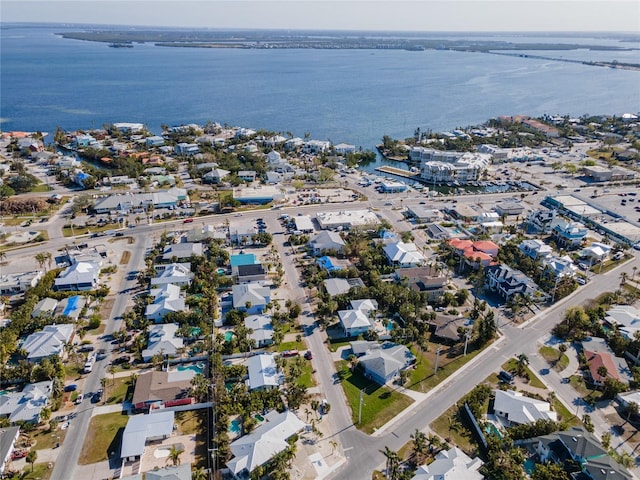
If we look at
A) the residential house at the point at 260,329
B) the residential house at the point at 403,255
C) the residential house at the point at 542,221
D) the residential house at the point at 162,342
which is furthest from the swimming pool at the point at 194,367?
the residential house at the point at 542,221

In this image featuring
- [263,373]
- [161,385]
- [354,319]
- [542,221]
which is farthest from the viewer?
[542,221]

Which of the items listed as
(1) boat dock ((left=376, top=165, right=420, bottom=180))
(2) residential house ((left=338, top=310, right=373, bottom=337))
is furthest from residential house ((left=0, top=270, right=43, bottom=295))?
(1) boat dock ((left=376, top=165, right=420, bottom=180))

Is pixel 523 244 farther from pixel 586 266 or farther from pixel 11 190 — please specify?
pixel 11 190

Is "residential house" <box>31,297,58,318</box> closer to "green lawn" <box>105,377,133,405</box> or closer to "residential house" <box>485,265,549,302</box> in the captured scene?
"green lawn" <box>105,377,133,405</box>

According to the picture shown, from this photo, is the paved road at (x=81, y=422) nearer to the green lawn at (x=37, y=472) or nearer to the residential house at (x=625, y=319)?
the green lawn at (x=37, y=472)

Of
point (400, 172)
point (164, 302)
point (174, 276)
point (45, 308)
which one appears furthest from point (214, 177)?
point (45, 308)

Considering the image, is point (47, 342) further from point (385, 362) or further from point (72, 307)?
point (385, 362)

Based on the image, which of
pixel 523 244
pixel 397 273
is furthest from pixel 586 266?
pixel 397 273
